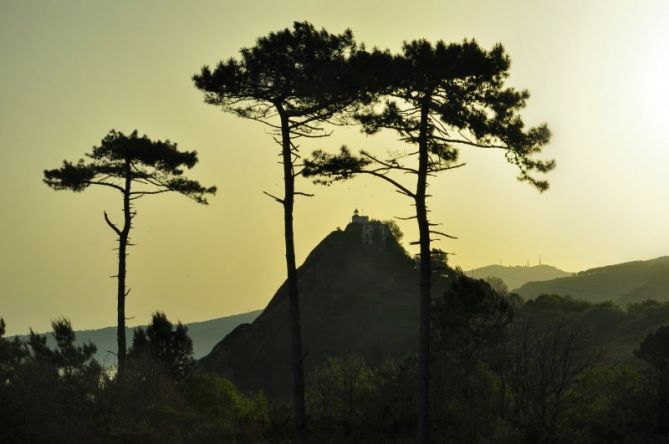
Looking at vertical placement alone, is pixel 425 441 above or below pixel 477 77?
below

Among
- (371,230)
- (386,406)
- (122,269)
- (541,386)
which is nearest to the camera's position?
(541,386)

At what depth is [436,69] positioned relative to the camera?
2638cm

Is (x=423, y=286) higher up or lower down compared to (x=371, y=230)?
lower down

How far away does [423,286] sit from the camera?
1032 inches

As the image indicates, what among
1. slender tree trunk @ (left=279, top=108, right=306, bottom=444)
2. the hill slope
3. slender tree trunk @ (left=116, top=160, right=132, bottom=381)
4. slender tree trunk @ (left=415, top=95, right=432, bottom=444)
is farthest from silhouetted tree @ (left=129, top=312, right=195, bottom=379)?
the hill slope

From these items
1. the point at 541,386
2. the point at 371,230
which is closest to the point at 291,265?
the point at 541,386

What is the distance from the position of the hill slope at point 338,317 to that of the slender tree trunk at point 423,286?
11371 centimetres

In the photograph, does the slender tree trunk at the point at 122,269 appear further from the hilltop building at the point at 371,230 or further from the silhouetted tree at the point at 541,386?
the hilltop building at the point at 371,230

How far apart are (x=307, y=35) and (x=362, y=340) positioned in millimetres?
137123

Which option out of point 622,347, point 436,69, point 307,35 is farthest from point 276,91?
point 622,347

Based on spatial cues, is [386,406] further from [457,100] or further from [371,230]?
[371,230]

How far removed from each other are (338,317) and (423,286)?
492 ft

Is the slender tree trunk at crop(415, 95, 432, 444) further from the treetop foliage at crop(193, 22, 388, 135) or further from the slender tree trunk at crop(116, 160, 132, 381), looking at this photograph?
the slender tree trunk at crop(116, 160, 132, 381)

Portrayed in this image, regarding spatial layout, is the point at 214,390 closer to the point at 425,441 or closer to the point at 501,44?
the point at 425,441
